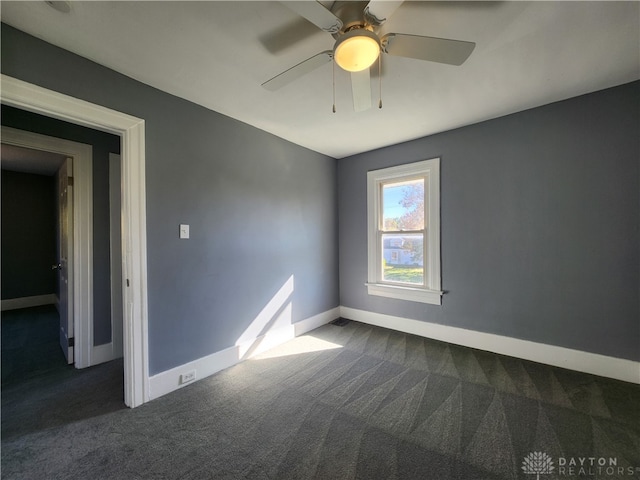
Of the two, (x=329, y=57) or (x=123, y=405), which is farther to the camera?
(x=123, y=405)

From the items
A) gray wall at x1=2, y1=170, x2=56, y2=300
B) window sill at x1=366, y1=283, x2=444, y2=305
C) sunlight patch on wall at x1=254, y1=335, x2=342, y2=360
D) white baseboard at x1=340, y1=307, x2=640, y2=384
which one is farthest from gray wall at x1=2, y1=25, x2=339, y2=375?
gray wall at x1=2, y1=170, x2=56, y2=300

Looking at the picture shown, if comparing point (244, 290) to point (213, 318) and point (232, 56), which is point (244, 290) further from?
point (232, 56)

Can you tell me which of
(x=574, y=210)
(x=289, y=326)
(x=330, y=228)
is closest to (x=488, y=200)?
(x=574, y=210)

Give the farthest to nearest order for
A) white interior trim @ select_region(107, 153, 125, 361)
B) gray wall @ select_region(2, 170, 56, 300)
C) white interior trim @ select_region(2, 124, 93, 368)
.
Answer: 1. gray wall @ select_region(2, 170, 56, 300)
2. white interior trim @ select_region(107, 153, 125, 361)
3. white interior trim @ select_region(2, 124, 93, 368)

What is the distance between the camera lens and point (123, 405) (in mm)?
1994

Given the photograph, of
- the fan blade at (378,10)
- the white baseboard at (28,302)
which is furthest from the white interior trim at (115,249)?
the white baseboard at (28,302)

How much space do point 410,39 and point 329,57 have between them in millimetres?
447

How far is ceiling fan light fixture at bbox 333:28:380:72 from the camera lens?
1.31 meters

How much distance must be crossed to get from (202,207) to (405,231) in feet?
8.15

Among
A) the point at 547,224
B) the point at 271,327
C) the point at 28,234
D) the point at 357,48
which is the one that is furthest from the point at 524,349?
the point at 28,234

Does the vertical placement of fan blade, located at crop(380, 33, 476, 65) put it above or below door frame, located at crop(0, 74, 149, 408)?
above

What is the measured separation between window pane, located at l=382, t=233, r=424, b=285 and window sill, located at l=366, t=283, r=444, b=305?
0.37 feet

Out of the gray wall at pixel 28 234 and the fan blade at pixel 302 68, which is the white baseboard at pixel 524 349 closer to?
the fan blade at pixel 302 68

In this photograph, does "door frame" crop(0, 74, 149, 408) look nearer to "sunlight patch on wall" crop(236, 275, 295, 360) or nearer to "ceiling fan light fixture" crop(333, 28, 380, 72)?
"sunlight patch on wall" crop(236, 275, 295, 360)
